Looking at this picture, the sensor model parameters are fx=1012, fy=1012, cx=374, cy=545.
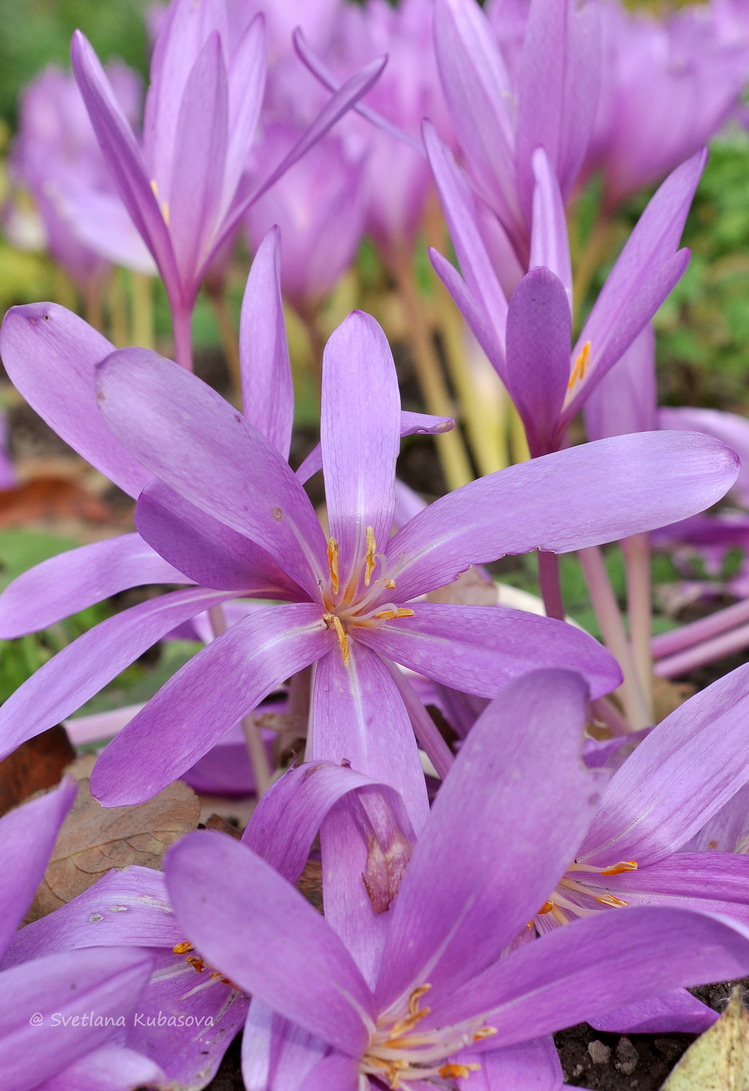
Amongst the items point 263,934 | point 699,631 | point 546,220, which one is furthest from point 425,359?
point 263,934

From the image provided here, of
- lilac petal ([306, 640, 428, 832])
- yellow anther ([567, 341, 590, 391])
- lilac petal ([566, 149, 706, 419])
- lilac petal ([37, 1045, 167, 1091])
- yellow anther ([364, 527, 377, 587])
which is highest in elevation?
lilac petal ([566, 149, 706, 419])

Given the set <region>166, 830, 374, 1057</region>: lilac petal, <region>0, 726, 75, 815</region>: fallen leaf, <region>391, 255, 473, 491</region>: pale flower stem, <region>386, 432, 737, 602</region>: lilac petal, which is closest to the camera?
<region>166, 830, 374, 1057</region>: lilac petal

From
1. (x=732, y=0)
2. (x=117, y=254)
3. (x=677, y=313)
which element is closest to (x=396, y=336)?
(x=677, y=313)

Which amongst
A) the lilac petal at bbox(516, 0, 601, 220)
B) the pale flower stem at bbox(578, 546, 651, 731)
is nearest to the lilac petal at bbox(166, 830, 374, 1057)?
the pale flower stem at bbox(578, 546, 651, 731)

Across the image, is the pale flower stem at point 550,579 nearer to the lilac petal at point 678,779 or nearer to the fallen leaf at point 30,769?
the lilac petal at point 678,779

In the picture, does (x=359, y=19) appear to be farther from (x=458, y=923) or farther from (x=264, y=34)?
(x=458, y=923)

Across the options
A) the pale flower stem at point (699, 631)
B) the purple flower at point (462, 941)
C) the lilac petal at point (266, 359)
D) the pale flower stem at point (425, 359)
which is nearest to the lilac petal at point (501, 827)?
the purple flower at point (462, 941)

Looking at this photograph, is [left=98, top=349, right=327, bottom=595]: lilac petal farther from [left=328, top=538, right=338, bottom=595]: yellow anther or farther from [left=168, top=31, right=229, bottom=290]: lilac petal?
[left=168, top=31, right=229, bottom=290]: lilac petal
